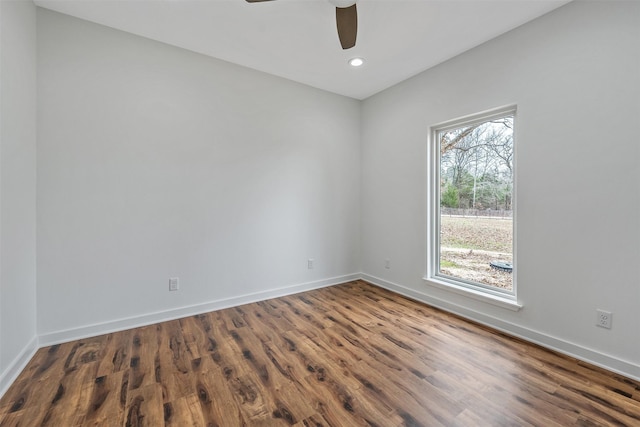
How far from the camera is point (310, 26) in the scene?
7.55 ft

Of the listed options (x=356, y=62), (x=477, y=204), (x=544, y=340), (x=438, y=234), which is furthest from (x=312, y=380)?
(x=356, y=62)

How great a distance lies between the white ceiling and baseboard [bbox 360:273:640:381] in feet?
8.49

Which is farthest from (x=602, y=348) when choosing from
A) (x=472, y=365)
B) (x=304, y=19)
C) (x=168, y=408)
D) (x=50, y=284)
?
(x=50, y=284)

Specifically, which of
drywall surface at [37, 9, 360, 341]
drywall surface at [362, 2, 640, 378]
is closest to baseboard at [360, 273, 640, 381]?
drywall surface at [362, 2, 640, 378]

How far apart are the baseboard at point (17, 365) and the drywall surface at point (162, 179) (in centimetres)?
16

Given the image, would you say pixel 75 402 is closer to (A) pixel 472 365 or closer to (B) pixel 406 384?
(B) pixel 406 384

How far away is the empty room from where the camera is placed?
5.52ft

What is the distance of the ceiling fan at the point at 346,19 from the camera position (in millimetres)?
1898

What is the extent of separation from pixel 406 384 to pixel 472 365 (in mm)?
568

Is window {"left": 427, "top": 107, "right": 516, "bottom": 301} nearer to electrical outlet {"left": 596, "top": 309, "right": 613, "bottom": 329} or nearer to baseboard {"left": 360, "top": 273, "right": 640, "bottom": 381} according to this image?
baseboard {"left": 360, "top": 273, "right": 640, "bottom": 381}

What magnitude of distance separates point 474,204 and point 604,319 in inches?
50.9

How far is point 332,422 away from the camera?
142cm

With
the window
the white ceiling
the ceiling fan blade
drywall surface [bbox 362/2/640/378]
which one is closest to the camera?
drywall surface [bbox 362/2/640/378]

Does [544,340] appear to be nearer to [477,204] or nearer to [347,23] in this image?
[477,204]
